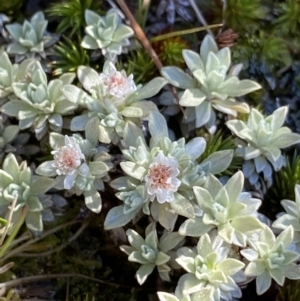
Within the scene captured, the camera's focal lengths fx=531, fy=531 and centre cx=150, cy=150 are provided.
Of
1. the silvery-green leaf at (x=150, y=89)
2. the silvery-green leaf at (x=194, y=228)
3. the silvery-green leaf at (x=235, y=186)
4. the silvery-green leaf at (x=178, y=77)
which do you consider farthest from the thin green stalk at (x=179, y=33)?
the silvery-green leaf at (x=194, y=228)

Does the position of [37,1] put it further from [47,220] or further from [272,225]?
[272,225]

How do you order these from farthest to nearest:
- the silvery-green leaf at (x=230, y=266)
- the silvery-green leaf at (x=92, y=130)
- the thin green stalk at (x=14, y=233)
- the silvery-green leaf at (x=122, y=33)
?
the silvery-green leaf at (x=122, y=33)
the silvery-green leaf at (x=92, y=130)
the thin green stalk at (x=14, y=233)
the silvery-green leaf at (x=230, y=266)

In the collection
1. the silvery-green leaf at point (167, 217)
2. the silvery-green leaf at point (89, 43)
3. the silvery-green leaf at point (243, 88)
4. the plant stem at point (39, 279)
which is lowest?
the plant stem at point (39, 279)

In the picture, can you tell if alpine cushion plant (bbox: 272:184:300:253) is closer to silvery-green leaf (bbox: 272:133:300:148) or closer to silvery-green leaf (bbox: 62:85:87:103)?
silvery-green leaf (bbox: 272:133:300:148)

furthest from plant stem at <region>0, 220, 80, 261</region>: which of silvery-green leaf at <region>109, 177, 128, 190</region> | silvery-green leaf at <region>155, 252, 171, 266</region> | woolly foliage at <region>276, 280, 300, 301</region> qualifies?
woolly foliage at <region>276, 280, 300, 301</region>

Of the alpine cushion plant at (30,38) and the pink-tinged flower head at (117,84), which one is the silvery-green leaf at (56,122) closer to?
the pink-tinged flower head at (117,84)

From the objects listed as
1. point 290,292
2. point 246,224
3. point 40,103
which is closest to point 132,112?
point 40,103
